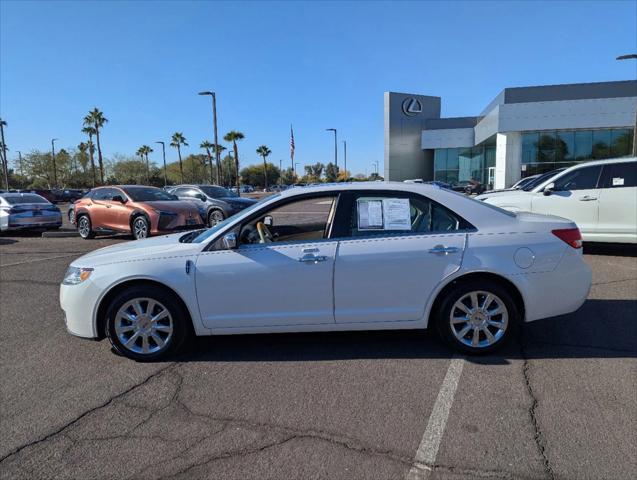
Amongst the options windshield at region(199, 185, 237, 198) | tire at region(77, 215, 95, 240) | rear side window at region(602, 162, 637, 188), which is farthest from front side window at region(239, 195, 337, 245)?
windshield at region(199, 185, 237, 198)

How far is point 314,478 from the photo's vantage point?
240 cm

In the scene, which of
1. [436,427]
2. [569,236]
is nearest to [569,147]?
[569,236]

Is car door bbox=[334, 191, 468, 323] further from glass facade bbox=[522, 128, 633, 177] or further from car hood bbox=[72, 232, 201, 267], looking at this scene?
glass facade bbox=[522, 128, 633, 177]

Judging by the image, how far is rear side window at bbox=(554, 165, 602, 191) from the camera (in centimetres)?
852

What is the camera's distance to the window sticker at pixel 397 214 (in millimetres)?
3920

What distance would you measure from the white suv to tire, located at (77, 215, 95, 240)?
461 inches

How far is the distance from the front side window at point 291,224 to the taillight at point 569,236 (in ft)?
6.60

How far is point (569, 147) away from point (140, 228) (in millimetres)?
31858

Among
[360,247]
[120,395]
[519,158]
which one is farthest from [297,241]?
[519,158]

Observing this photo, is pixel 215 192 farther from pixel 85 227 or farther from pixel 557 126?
pixel 557 126

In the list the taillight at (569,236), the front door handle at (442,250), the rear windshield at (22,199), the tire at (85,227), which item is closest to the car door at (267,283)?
the front door handle at (442,250)

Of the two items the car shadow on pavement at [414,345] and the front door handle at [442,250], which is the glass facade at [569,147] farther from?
the front door handle at [442,250]

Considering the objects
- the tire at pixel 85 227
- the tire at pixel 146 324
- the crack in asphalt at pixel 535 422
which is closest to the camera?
the crack in asphalt at pixel 535 422

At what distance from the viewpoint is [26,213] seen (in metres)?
14.2
